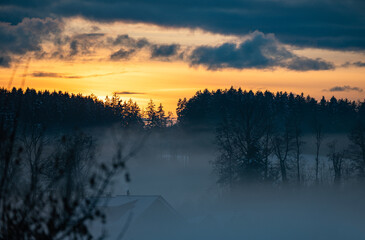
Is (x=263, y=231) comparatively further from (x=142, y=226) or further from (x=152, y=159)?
(x=152, y=159)

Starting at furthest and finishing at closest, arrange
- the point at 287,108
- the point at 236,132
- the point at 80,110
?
the point at 287,108
the point at 80,110
the point at 236,132

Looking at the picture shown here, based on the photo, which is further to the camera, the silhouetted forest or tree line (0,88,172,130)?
Answer: the silhouetted forest

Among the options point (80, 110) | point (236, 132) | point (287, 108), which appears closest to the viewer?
point (236, 132)

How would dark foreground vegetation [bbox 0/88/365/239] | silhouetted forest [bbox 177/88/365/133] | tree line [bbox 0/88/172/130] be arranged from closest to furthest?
dark foreground vegetation [bbox 0/88/365/239] → tree line [bbox 0/88/172/130] → silhouetted forest [bbox 177/88/365/133]

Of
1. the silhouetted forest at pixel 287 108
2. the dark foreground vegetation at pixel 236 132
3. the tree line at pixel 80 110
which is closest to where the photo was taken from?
the dark foreground vegetation at pixel 236 132

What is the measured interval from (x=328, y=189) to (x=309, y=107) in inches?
2129

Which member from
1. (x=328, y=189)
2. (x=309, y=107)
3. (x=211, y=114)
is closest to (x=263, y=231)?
(x=328, y=189)

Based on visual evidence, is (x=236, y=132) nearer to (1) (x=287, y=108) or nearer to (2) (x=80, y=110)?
(2) (x=80, y=110)

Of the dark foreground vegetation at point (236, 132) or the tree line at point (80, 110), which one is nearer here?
the dark foreground vegetation at point (236, 132)

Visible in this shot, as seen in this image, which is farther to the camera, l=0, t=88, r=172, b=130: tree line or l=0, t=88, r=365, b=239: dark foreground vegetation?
l=0, t=88, r=172, b=130: tree line

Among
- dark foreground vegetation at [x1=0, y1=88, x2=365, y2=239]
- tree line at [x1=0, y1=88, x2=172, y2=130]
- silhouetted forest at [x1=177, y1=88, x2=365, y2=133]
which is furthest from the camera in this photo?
silhouetted forest at [x1=177, y1=88, x2=365, y2=133]

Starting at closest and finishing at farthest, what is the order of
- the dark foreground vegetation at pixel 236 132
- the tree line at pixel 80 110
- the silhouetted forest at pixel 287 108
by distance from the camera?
the dark foreground vegetation at pixel 236 132
the tree line at pixel 80 110
the silhouetted forest at pixel 287 108

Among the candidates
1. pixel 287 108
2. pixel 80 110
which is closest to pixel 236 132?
pixel 80 110

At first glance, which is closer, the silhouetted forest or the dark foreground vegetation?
the dark foreground vegetation
